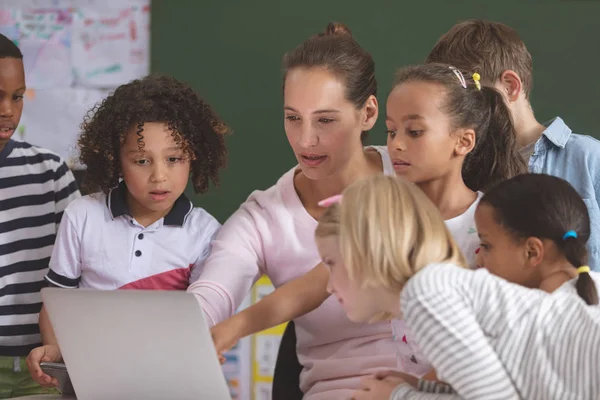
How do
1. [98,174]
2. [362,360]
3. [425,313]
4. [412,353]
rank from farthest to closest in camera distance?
1. [98,174]
2. [362,360]
3. [412,353]
4. [425,313]

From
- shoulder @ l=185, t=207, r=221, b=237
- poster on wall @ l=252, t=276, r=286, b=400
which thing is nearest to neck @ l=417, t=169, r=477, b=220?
shoulder @ l=185, t=207, r=221, b=237

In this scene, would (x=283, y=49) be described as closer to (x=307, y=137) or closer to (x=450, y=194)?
(x=307, y=137)

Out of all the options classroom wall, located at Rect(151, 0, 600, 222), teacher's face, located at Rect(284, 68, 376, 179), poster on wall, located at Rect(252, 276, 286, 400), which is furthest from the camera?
poster on wall, located at Rect(252, 276, 286, 400)

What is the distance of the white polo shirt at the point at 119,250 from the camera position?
5.82 feet

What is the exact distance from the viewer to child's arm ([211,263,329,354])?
1517 millimetres

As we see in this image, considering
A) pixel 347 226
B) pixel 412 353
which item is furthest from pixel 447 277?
pixel 412 353

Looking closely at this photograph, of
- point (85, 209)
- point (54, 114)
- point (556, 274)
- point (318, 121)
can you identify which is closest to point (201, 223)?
point (85, 209)

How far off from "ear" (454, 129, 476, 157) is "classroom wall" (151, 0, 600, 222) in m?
1.05

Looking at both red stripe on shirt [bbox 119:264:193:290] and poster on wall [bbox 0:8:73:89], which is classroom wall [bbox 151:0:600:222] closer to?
poster on wall [bbox 0:8:73:89]

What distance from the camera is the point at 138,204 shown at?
185 centimetres

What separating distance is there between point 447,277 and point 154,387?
19.9 inches

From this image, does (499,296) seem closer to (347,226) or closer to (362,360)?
(347,226)

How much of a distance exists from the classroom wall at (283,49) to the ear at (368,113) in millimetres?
865

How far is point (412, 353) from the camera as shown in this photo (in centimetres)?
150
